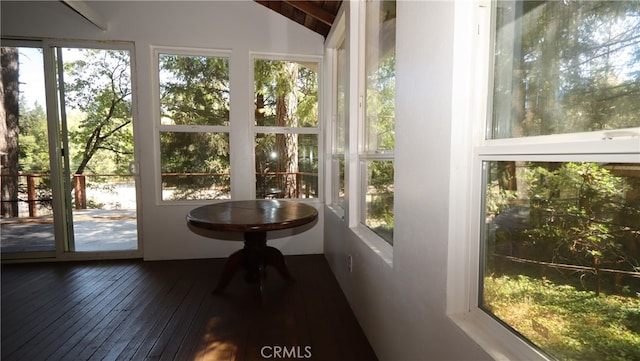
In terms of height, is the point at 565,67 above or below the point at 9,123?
below

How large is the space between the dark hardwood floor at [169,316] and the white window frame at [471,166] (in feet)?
2.96

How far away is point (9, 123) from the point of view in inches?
111

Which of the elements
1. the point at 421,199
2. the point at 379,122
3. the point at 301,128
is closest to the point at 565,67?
the point at 421,199

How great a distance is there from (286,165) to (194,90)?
1.31m

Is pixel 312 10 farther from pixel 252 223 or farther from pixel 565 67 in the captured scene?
pixel 565 67

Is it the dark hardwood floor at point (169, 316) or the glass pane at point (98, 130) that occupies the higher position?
the glass pane at point (98, 130)

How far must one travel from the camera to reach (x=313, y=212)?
7.43 feet

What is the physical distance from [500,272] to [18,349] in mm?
2567

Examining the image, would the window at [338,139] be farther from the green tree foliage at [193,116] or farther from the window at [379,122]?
the green tree foliage at [193,116]

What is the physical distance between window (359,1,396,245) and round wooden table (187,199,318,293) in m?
0.56

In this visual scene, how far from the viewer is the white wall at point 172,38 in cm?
275

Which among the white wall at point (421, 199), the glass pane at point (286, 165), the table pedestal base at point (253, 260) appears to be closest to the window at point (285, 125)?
the glass pane at point (286, 165)

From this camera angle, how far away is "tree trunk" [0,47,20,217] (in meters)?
2.79

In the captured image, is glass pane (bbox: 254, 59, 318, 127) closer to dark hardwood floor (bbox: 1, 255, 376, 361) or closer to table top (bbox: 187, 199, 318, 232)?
table top (bbox: 187, 199, 318, 232)
